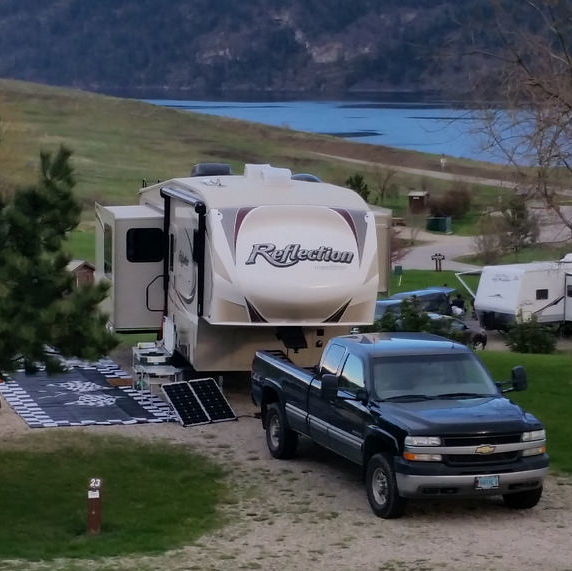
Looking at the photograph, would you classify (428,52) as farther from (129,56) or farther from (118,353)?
(129,56)

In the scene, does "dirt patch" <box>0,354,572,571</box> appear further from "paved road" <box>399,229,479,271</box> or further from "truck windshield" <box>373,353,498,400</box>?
"paved road" <box>399,229,479,271</box>

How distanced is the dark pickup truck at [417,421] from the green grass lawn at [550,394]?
1.88m

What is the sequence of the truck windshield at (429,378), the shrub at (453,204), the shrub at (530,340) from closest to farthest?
the truck windshield at (429,378), the shrub at (530,340), the shrub at (453,204)

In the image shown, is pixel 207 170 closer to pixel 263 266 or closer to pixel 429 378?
pixel 263 266

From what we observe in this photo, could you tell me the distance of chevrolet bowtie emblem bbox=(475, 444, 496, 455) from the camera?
1039cm

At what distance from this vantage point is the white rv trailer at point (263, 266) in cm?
1505

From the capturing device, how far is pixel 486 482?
34.1ft

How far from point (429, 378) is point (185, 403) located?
4952 mm

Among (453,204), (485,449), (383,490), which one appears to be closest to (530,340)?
(383,490)

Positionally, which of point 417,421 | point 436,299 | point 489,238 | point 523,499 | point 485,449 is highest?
point 489,238

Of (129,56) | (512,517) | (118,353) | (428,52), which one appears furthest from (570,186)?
(129,56)

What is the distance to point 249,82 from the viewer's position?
187 metres

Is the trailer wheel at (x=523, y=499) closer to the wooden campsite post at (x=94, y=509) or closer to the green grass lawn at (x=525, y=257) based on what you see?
the wooden campsite post at (x=94, y=509)

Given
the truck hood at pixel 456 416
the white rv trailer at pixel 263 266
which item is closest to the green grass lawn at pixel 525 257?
the white rv trailer at pixel 263 266
